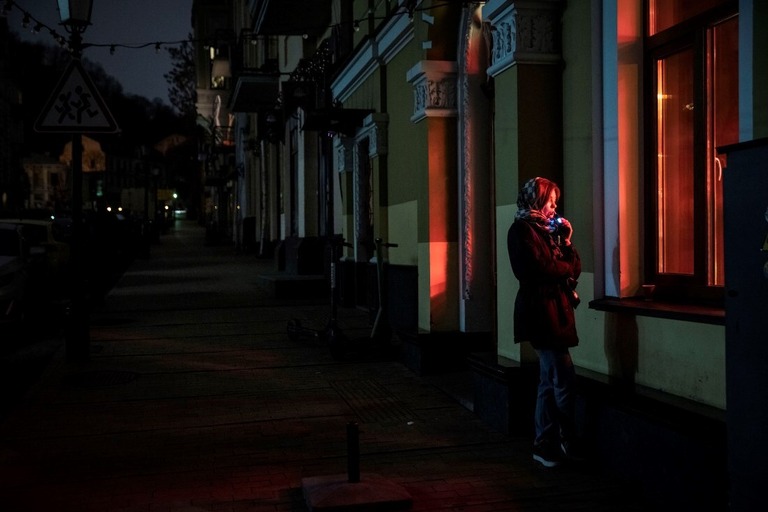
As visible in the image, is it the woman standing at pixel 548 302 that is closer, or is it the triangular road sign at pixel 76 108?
the woman standing at pixel 548 302

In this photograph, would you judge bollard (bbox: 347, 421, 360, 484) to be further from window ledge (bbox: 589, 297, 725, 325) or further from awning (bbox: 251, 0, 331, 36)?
awning (bbox: 251, 0, 331, 36)

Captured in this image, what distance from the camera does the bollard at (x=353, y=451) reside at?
16.1 feet

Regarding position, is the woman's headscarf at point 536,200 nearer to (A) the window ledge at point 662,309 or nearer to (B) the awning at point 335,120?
(A) the window ledge at point 662,309

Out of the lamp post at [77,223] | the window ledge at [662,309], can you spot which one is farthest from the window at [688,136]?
the lamp post at [77,223]

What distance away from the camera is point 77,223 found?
1023cm

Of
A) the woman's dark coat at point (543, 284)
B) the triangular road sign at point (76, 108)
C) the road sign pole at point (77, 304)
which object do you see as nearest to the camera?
the woman's dark coat at point (543, 284)

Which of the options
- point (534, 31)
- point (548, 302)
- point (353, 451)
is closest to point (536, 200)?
point (548, 302)

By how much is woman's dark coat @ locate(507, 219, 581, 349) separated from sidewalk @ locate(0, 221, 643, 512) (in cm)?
94

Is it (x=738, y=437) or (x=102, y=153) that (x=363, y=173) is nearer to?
(x=738, y=437)

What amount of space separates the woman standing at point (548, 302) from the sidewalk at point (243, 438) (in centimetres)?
31

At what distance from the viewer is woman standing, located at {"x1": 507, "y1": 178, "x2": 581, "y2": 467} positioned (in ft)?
17.6

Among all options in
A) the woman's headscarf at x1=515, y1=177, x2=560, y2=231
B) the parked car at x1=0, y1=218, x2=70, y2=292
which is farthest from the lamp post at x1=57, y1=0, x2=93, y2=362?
the woman's headscarf at x1=515, y1=177, x2=560, y2=231

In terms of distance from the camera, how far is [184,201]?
448ft

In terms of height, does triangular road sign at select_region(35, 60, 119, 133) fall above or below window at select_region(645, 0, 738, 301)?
above
